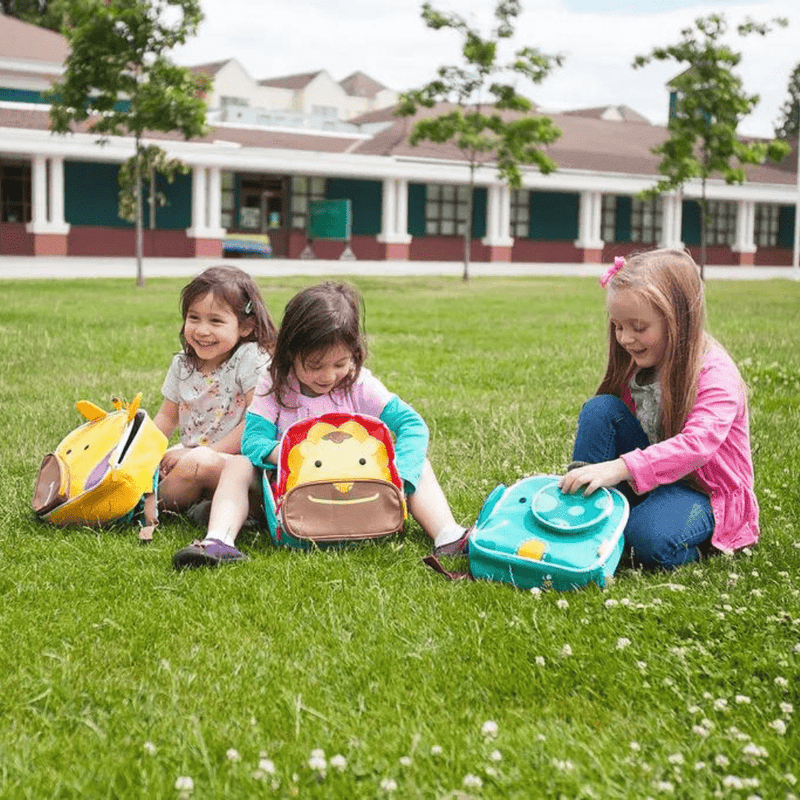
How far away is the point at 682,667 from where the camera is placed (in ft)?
9.64

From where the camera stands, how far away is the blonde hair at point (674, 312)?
12.5 ft

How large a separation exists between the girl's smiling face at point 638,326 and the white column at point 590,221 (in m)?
36.0

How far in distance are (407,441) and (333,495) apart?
1.23 ft

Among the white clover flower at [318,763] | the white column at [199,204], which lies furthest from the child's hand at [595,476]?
the white column at [199,204]

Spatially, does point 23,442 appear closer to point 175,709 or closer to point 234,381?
point 234,381

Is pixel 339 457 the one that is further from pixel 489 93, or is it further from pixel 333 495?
pixel 489 93

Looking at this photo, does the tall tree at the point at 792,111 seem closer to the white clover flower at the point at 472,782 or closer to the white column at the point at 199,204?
the white column at the point at 199,204

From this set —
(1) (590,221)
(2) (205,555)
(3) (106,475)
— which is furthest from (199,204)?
(2) (205,555)

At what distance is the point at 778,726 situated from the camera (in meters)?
2.59

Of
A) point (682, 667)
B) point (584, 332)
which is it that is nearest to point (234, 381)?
point (682, 667)

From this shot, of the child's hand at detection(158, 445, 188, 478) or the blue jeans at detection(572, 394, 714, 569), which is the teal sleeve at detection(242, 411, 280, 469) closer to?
the child's hand at detection(158, 445, 188, 478)

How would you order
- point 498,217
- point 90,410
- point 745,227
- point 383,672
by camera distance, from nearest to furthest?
1. point 383,672
2. point 90,410
3. point 498,217
4. point 745,227

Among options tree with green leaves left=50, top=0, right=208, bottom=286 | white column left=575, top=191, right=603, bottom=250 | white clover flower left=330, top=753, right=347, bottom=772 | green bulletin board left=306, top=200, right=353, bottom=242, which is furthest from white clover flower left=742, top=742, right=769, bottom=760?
white column left=575, top=191, right=603, bottom=250

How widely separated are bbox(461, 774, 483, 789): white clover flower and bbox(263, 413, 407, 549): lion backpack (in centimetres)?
175
